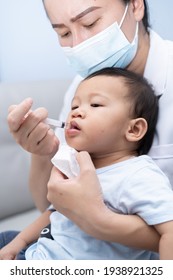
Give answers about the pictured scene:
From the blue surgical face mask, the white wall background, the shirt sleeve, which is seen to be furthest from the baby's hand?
the white wall background

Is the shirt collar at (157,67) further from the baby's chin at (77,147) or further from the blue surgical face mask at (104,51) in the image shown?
the baby's chin at (77,147)

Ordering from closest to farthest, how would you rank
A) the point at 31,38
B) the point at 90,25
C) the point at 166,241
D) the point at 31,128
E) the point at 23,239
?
the point at 166,241 → the point at 31,128 → the point at 90,25 → the point at 23,239 → the point at 31,38

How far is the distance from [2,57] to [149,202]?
1388mm

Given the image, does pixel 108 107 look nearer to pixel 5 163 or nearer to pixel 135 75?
pixel 135 75

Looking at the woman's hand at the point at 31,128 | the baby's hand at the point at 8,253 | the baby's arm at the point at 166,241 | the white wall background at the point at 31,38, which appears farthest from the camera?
the white wall background at the point at 31,38

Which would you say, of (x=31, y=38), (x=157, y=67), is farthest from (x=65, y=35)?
(x=31, y=38)

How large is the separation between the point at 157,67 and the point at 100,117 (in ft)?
0.94

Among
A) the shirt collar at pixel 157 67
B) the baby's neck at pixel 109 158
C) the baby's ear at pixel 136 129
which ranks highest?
the shirt collar at pixel 157 67

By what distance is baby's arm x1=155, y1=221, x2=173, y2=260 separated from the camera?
87cm

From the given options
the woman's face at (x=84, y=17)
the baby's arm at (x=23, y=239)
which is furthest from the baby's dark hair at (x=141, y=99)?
the baby's arm at (x=23, y=239)

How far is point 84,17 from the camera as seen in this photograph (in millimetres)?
1116

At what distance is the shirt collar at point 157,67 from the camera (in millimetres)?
1168

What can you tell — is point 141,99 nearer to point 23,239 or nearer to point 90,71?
point 90,71

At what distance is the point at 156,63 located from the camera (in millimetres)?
1189
